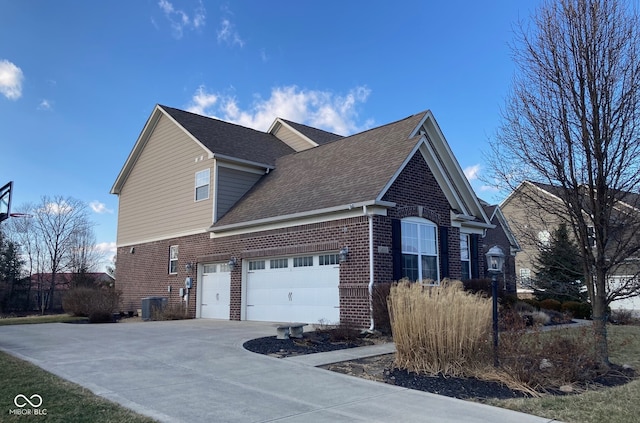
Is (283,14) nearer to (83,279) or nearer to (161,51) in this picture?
(161,51)

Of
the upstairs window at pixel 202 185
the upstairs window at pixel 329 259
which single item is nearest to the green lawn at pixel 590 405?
the upstairs window at pixel 329 259

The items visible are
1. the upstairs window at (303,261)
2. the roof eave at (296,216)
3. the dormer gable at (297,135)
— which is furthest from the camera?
the dormer gable at (297,135)

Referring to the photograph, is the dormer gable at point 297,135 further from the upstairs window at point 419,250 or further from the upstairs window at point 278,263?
the upstairs window at point 419,250

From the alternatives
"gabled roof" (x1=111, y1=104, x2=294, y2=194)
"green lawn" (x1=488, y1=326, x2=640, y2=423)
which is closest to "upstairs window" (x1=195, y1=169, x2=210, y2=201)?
"gabled roof" (x1=111, y1=104, x2=294, y2=194)

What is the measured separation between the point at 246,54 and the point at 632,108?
13.2 metres

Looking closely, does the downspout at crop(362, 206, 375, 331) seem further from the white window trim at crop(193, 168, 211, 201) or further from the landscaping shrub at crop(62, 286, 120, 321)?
the landscaping shrub at crop(62, 286, 120, 321)

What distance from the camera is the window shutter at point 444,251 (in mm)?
14648

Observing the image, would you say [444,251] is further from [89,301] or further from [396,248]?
[89,301]

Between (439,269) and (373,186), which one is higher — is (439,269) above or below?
below

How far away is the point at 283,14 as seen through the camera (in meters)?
16.5

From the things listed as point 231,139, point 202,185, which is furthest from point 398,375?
point 231,139

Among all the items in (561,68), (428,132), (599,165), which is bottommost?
(599,165)

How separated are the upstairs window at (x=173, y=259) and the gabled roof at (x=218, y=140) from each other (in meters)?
4.95

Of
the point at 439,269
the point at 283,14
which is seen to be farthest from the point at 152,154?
the point at 439,269
